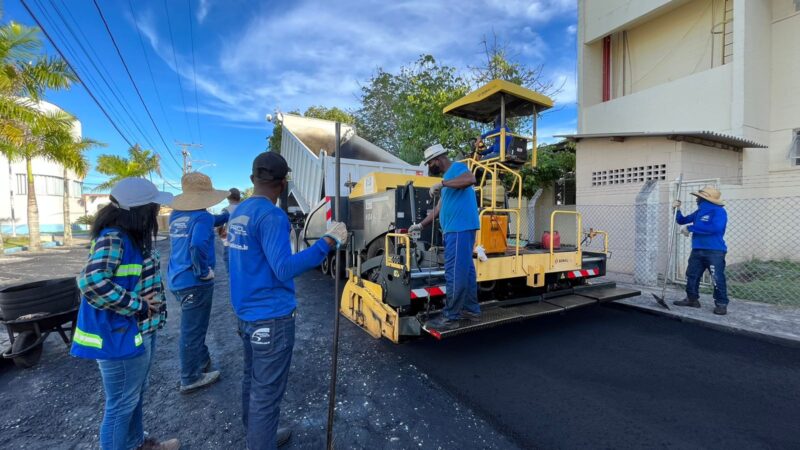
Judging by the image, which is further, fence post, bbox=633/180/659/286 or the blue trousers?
fence post, bbox=633/180/659/286

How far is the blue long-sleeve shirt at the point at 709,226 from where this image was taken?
4.82 m

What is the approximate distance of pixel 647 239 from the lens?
21.9 feet

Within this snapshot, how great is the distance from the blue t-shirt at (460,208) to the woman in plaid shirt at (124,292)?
7.01 feet

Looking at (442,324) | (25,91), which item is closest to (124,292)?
(442,324)

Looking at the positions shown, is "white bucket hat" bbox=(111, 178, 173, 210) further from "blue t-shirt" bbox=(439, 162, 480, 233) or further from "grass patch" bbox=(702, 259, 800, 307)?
"grass patch" bbox=(702, 259, 800, 307)

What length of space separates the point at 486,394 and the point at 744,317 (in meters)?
4.16

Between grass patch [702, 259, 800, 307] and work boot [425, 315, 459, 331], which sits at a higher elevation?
work boot [425, 315, 459, 331]

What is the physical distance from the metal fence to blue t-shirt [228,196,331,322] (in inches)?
226

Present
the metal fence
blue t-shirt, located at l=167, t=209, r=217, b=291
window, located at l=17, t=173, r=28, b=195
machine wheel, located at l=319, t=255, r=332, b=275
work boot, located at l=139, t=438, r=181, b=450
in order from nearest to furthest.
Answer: work boot, located at l=139, t=438, r=181, b=450
blue t-shirt, located at l=167, t=209, r=217, b=291
the metal fence
machine wheel, located at l=319, t=255, r=332, b=275
window, located at l=17, t=173, r=28, b=195

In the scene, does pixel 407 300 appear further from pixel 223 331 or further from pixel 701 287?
pixel 701 287

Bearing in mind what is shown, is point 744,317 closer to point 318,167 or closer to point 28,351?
point 318,167

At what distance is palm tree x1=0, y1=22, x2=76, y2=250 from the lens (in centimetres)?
997

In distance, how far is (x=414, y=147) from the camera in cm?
1109

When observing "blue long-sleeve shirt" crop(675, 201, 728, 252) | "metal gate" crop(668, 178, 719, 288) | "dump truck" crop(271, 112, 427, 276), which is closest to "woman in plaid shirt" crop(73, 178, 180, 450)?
"dump truck" crop(271, 112, 427, 276)
